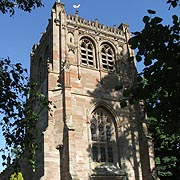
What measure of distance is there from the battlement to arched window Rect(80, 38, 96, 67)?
1.45 m

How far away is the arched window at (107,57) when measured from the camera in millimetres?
26922

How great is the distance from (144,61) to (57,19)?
64.8ft

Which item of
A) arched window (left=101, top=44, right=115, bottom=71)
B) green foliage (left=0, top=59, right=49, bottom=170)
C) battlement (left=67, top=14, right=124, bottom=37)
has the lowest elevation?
green foliage (left=0, top=59, right=49, bottom=170)

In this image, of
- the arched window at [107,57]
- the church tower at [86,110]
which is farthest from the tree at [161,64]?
the arched window at [107,57]

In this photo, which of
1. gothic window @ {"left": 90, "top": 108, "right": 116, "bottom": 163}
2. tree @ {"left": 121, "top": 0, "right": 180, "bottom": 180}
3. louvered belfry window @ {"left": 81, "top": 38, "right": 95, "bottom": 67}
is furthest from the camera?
louvered belfry window @ {"left": 81, "top": 38, "right": 95, "bottom": 67}

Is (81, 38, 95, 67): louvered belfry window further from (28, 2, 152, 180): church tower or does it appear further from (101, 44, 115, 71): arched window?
(101, 44, 115, 71): arched window

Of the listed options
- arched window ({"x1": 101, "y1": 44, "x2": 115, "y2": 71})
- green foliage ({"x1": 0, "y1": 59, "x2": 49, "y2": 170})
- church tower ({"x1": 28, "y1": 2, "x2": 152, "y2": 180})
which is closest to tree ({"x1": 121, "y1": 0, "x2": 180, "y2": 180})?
green foliage ({"x1": 0, "y1": 59, "x2": 49, "y2": 170})

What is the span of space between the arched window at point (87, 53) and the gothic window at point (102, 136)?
4.33m

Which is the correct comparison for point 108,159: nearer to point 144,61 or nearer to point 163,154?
point 163,154

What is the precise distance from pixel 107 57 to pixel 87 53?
1.98m

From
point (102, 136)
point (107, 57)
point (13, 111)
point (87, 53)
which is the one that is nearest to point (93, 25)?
point (87, 53)

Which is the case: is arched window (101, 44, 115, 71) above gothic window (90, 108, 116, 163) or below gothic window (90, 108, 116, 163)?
above

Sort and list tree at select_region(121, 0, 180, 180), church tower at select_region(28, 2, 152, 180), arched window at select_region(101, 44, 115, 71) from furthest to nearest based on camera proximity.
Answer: arched window at select_region(101, 44, 115, 71), church tower at select_region(28, 2, 152, 180), tree at select_region(121, 0, 180, 180)

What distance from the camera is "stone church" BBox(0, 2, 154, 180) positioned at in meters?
20.8
